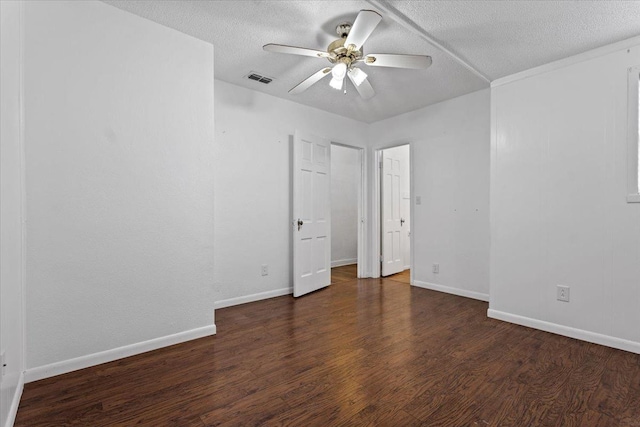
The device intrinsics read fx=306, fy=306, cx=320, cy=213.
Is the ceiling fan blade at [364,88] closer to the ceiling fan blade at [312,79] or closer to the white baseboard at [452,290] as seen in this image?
the ceiling fan blade at [312,79]

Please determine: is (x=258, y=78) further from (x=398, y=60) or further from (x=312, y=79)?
(x=398, y=60)

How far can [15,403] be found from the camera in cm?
165

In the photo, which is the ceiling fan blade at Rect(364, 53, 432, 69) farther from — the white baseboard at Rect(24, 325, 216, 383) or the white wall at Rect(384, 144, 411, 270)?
the white wall at Rect(384, 144, 411, 270)

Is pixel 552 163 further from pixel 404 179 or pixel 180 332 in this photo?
pixel 180 332

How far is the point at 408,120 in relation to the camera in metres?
4.55

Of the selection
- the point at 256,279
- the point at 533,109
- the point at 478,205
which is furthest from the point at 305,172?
the point at 533,109

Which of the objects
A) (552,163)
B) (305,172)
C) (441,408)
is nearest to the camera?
(441,408)

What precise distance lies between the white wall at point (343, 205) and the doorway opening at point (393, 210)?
Answer: 3.42 feet

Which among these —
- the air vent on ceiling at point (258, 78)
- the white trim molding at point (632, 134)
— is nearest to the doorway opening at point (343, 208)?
the air vent on ceiling at point (258, 78)

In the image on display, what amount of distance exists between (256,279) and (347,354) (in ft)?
5.71

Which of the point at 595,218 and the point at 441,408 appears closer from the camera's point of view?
the point at 441,408

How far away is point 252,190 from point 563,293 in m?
3.28

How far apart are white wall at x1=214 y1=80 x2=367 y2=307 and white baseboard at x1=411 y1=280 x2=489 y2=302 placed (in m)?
1.90

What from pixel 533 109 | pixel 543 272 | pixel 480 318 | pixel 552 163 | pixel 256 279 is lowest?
pixel 480 318
